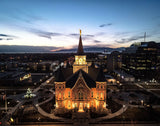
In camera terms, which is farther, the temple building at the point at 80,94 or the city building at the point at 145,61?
the city building at the point at 145,61

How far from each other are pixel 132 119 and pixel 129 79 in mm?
45067

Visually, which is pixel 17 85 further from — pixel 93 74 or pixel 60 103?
pixel 93 74

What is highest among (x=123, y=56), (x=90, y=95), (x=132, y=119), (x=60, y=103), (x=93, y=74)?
(x=123, y=56)

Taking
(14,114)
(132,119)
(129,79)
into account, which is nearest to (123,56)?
→ (129,79)

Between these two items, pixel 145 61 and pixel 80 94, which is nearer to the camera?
pixel 80 94

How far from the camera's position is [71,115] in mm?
34094

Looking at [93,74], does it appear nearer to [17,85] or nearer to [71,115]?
[71,115]

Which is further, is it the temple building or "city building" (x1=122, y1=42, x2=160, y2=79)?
"city building" (x1=122, y1=42, x2=160, y2=79)

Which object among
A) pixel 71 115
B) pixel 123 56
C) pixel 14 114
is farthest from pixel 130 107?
pixel 123 56

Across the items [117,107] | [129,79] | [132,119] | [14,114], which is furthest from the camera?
[129,79]

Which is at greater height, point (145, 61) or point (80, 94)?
point (145, 61)

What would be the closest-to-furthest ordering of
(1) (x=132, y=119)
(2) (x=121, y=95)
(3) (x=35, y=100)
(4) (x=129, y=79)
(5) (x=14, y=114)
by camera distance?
(1) (x=132, y=119) < (5) (x=14, y=114) < (3) (x=35, y=100) < (2) (x=121, y=95) < (4) (x=129, y=79)

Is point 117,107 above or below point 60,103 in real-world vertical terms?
below

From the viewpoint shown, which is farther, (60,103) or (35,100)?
(35,100)
